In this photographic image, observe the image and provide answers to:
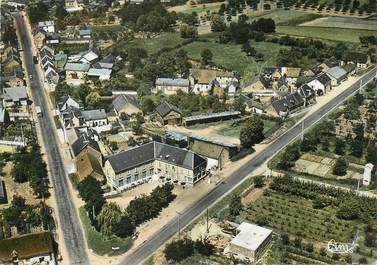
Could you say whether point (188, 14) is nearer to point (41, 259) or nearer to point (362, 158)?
point (362, 158)

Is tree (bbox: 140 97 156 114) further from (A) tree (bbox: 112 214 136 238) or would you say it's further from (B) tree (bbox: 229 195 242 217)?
(A) tree (bbox: 112 214 136 238)

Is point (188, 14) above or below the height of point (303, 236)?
above

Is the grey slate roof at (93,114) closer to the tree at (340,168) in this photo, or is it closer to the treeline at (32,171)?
the treeline at (32,171)

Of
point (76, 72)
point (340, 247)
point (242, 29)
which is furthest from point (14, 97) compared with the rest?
point (340, 247)

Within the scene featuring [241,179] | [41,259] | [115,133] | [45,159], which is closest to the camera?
[41,259]

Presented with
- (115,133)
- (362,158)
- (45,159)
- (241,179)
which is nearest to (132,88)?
(115,133)

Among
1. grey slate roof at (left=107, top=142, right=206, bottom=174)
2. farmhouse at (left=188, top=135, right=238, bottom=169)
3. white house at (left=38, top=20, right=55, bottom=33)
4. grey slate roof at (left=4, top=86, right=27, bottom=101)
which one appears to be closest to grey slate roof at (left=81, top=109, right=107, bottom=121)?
grey slate roof at (left=107, top=142, right=206, bottom=174)

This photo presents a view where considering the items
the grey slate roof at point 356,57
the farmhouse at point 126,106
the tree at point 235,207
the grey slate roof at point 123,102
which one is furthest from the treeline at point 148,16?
the tree at point 235,207
